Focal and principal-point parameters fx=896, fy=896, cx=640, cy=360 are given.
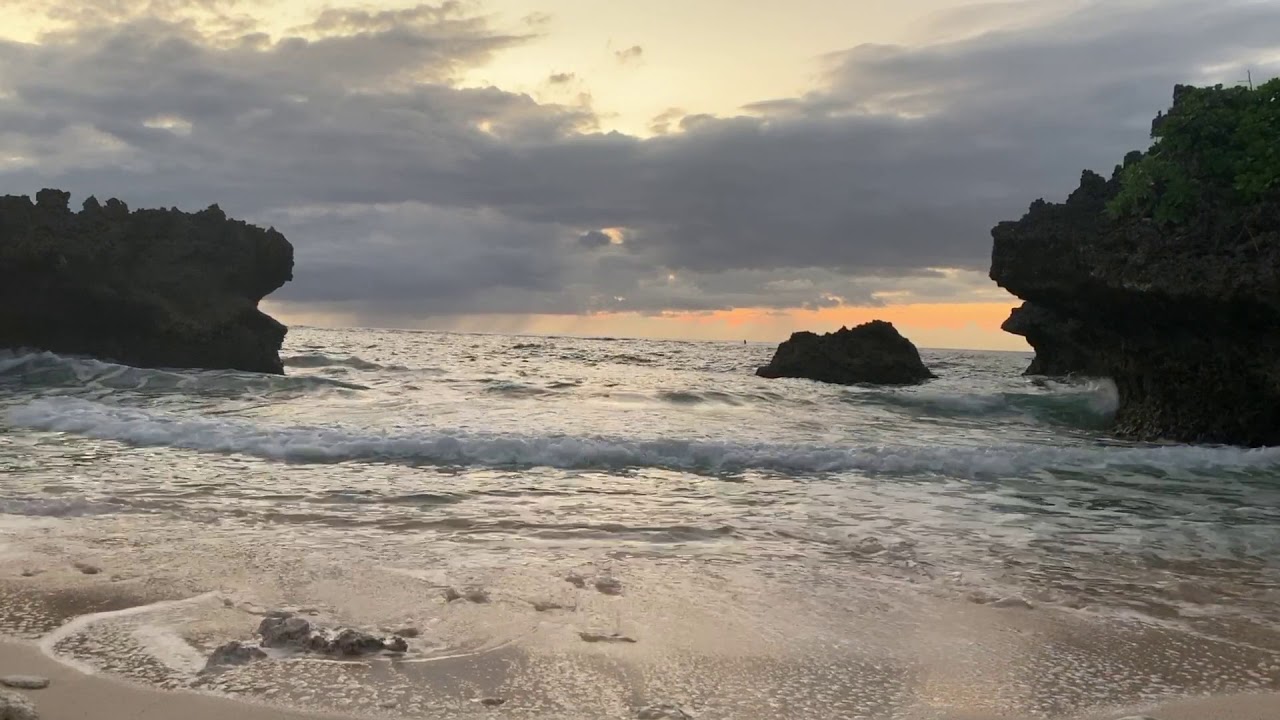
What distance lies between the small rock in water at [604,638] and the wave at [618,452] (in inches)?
223

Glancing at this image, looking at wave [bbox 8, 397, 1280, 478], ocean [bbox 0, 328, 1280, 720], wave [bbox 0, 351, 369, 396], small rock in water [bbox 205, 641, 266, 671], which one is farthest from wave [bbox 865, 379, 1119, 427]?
small rock in water [bbox 205, 641, 266, 671]

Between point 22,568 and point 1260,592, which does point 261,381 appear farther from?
point 1260,592

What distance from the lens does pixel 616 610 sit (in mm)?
4191

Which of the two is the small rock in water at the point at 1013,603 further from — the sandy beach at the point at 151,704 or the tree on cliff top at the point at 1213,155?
the tree on cliff top at the point at 1213,155

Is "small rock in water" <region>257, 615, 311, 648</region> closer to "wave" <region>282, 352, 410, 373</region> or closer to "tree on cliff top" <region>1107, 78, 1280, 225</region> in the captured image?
"tree on cliff top" <region>1107, 78, 1280, 225</region>

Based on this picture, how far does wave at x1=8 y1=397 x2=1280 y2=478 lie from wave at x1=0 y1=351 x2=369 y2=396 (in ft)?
20.0

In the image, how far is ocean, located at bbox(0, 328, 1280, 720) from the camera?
10.8ft

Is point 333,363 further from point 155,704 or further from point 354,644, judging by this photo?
point 155,704

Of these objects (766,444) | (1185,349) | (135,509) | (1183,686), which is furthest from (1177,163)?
(135,509)

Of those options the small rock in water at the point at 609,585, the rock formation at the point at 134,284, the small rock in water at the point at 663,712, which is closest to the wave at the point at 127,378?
the rock formation at the point at 134,284

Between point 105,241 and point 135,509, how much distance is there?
669 inches

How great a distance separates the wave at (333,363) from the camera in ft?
84.0

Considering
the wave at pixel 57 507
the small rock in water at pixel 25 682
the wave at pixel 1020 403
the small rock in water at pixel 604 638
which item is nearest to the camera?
the small rock in water at pixel 25 682

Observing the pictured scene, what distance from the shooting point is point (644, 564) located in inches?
203
